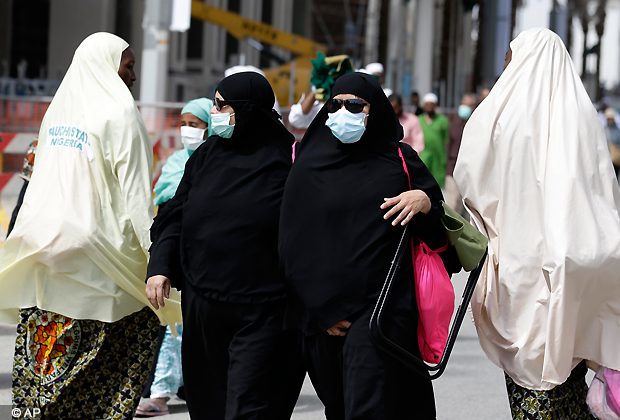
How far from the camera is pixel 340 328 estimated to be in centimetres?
314

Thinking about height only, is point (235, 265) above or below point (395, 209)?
below

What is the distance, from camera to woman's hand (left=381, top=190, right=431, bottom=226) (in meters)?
3.04

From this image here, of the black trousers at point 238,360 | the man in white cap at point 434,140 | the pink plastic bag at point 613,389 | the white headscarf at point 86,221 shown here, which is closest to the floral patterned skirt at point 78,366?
the white headscarf at point 86,221

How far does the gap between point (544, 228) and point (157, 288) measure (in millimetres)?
1471

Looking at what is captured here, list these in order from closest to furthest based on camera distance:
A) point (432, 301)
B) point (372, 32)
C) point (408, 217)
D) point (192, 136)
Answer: point (408, 217) < point (432, 301) < point (192, 136) < point (372, 32)

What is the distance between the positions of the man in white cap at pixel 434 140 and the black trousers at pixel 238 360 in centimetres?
777

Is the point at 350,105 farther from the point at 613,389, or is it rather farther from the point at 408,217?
the point at 613,389

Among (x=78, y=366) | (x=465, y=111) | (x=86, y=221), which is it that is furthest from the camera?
(x=465, y=111)

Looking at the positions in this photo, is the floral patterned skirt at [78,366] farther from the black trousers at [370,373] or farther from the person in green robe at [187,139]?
the black trousers at [370,373]

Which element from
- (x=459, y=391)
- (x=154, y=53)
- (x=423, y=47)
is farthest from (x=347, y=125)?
(x=423, y=47)

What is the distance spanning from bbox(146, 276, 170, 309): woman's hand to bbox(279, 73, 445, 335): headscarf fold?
515mm

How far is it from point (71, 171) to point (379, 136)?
1470mm

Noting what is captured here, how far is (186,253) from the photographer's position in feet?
11.6

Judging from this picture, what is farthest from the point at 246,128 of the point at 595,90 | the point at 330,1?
the point at 595,90
